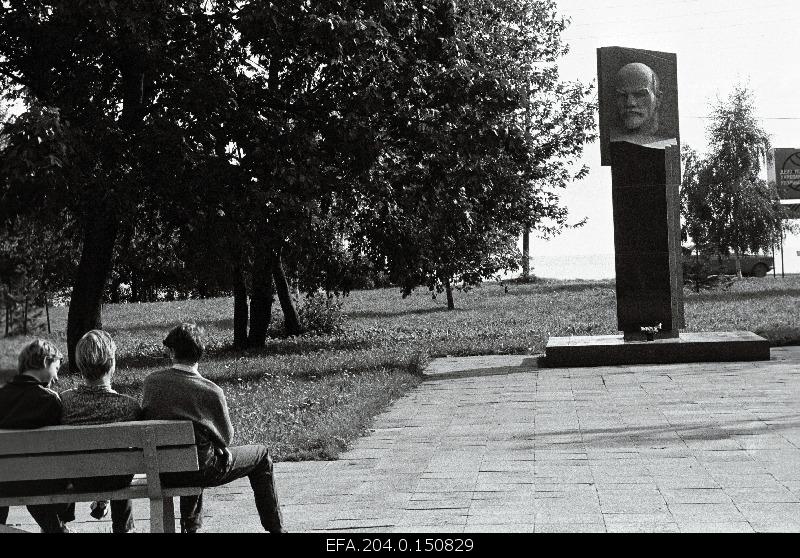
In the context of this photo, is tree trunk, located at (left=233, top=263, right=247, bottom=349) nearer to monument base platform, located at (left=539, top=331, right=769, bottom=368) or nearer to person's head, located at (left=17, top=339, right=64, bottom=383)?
monument base platform, located at (left=539, top=331, right=769, bottom=368)

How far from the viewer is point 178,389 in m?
5.88

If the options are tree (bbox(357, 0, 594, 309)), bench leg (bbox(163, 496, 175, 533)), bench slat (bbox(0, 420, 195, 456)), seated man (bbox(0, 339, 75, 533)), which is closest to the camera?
bench slat (bbox(0, 420, 195, 456))

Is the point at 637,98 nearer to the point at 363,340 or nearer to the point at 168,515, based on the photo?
the point at 363,340

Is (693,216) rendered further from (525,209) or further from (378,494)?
(378,494)

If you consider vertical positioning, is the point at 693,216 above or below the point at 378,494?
above

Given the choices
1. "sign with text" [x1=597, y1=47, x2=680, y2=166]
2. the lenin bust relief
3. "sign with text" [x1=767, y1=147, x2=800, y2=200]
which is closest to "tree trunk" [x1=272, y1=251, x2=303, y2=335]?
"sign with text" [x1=597, y1=47, x2=680, y2=166]

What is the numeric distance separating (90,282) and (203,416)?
1464 centimetres

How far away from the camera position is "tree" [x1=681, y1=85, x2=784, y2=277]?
2173 inches

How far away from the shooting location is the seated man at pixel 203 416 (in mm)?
5793

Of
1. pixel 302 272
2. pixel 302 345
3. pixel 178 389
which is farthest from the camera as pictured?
pixel 302 272

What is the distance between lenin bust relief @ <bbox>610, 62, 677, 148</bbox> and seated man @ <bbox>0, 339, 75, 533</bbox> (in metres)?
12.8

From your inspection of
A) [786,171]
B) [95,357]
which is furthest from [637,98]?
[786,171]

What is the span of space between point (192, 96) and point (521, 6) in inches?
744

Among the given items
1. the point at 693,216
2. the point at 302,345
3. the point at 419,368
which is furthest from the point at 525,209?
the point at 693,216
